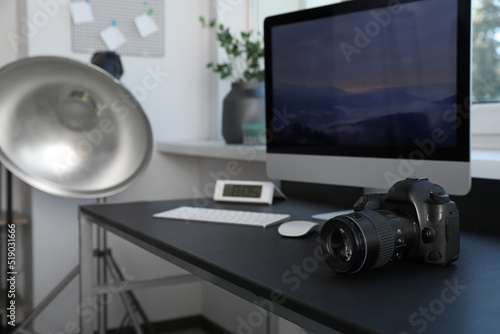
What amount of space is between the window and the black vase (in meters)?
0.76

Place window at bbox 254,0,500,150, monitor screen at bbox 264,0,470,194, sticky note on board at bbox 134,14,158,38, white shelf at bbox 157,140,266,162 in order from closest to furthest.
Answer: monitor screen at bbox 264,0,470,194 → window at bbox 254,0,500,150 → white shelf at bbox 157,140,266,162 → sticky note on board at bbox 134,14,158,38

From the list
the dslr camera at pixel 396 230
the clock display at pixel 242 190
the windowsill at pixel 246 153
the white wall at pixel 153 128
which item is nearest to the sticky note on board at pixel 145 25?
the white wall at pixel 153 128

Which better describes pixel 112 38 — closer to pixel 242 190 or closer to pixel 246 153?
pixel 246 153

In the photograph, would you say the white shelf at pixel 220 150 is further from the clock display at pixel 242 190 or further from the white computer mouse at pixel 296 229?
the white computer mouse at pixel 296 229

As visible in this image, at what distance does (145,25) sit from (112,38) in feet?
0.51

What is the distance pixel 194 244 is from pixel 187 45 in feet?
5.33

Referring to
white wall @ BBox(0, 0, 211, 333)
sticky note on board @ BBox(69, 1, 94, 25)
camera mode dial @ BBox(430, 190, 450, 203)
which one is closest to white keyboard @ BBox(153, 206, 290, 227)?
camera mode dial @ BBox(430, 190, 450, 203)

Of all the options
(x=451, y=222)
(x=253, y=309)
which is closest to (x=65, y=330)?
(x=253, y=309)

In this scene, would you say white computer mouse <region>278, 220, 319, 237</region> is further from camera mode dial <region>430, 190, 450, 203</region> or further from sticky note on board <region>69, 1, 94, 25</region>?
sticky note on board <region>69, 1, 94, 25</region>

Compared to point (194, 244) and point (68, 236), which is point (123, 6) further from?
point (194, 244)

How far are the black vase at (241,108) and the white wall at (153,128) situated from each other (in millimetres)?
463

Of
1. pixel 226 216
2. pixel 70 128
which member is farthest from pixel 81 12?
pixel 226 216

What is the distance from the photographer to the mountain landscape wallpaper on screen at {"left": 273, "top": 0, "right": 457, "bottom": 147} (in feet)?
Result: 3.66

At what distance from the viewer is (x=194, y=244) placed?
1097 millimetres
